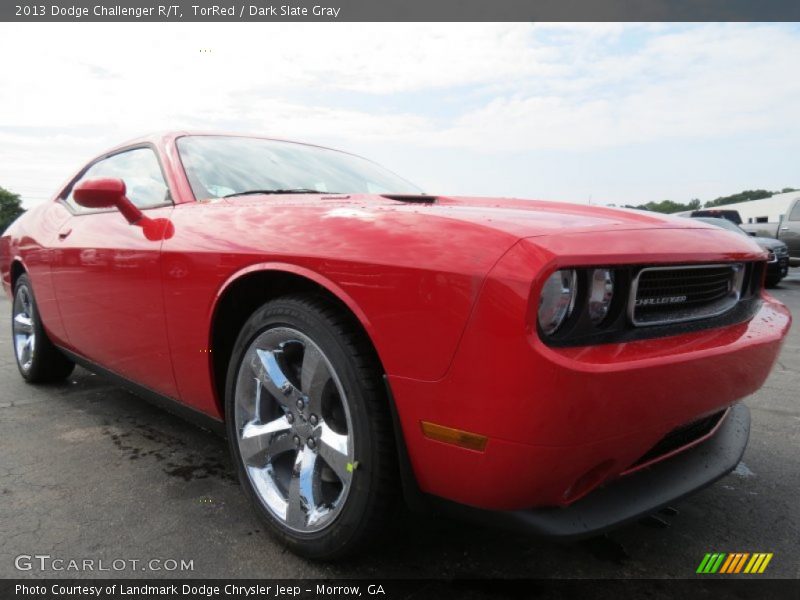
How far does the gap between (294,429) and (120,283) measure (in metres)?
1.17

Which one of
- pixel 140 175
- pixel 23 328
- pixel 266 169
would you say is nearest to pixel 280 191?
pixel 266 169

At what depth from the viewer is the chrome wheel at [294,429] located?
1.66 m

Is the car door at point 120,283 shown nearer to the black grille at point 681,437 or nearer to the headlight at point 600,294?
the headlight at point 600,294

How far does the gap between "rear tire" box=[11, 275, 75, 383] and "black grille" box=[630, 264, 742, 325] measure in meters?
3.35

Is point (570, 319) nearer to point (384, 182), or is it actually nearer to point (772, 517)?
point (772, 517)

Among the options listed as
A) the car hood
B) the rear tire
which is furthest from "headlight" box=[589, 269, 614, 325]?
the rear tire

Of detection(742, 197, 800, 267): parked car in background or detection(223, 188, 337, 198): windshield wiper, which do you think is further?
detection(742, 197, 800, 267): parked car in background

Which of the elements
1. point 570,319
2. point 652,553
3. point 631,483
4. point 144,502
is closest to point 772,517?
point 652,553

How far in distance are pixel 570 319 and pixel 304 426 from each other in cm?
87

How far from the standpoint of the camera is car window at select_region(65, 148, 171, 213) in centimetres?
260

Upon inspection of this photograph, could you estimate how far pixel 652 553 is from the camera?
5.91ft

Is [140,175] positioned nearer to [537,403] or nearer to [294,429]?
[294,429]

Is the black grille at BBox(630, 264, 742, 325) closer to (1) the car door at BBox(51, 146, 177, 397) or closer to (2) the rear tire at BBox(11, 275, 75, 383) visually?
(1) the car door at BBox(51, 146, 177, 397)

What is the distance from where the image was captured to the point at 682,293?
5.39 feet
